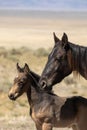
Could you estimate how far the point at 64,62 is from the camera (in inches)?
289

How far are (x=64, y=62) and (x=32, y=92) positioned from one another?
31.4 inches

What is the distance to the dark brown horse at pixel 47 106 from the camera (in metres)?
7.54

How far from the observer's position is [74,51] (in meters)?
7.36

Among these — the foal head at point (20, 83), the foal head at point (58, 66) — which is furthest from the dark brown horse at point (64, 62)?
the foal head at point (20, 83)

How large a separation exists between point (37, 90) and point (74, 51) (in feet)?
2.94

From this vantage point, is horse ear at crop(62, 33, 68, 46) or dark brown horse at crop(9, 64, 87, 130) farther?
dark brown horse at crop(9, 64, 87, 130)

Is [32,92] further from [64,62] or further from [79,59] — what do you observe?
[79,59]

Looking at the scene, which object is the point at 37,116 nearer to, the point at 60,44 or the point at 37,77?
the point at 37,77

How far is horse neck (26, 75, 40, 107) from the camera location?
7.70 metres

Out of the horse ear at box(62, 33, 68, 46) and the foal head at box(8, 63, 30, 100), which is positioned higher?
the horse ear at box(62, 33, 68, 46)

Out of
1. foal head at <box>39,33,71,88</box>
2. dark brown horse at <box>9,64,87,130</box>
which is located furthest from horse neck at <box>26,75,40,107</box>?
foal head at <box>39,33,71,88</box>

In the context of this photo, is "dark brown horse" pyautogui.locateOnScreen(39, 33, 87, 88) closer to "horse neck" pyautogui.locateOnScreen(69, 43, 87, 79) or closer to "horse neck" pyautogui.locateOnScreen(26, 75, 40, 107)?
"horse neck" pyautogui.locateOnScreen(69, 43, 87, 79)

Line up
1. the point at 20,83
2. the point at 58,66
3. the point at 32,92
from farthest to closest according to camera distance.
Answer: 1. the point at 32,92
2. the point at 20,83
3. the point at 58,66

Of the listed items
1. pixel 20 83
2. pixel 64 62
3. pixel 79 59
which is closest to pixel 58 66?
pixel 64 62
